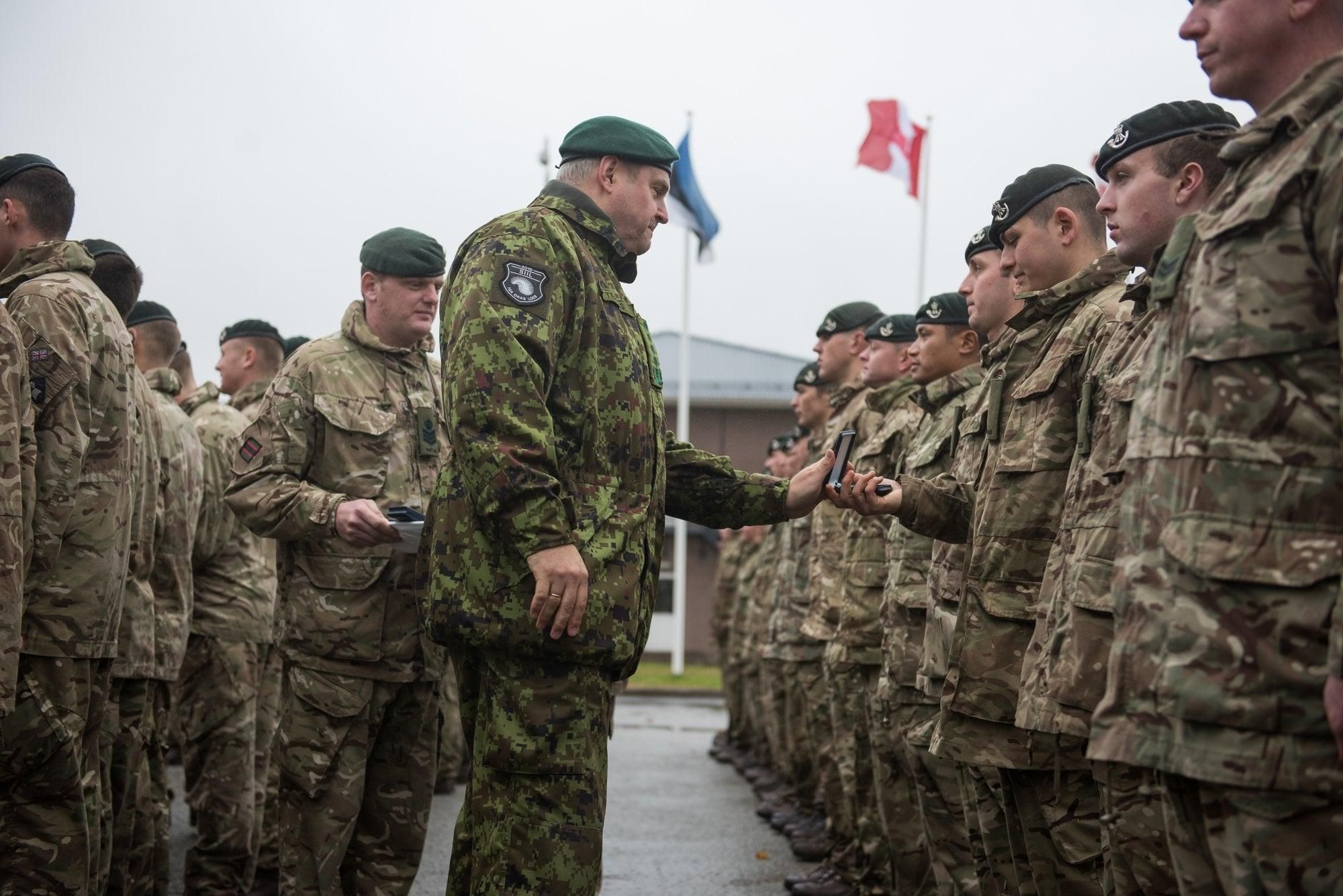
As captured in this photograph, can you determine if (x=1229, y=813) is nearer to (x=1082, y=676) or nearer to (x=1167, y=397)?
(x=1167, y=397)

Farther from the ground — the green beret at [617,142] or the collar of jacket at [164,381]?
the green beret at [617,142]

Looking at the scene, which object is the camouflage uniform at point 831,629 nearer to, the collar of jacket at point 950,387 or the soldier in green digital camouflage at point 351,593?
the collar of jacket at point 950,387

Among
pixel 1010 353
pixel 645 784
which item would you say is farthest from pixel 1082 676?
pixel 645 784

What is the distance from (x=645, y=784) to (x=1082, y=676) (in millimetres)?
8408

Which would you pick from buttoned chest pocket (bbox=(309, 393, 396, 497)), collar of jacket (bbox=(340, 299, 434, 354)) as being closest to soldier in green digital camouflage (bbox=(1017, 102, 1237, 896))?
buttoned chest pocket (bbox=(309, 393, 396, 497))

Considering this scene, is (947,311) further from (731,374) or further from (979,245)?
(731,374)

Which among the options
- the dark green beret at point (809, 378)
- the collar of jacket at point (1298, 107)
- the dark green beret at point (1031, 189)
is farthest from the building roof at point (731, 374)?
the collar of jacket at point (1298, 107)

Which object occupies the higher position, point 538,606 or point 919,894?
point 538,606

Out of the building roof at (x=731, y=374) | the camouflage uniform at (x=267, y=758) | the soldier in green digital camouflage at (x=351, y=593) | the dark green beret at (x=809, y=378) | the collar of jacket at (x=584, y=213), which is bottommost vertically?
the camouflage uniform at (x=267, y=758)

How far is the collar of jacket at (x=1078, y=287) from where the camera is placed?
4.44 m

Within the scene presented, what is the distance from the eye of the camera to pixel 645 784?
37.9 feet

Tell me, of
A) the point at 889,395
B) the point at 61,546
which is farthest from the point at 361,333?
the point at 889,395

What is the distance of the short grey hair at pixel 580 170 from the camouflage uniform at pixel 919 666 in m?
1.76

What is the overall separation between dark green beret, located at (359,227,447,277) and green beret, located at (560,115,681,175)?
1.35 metres
